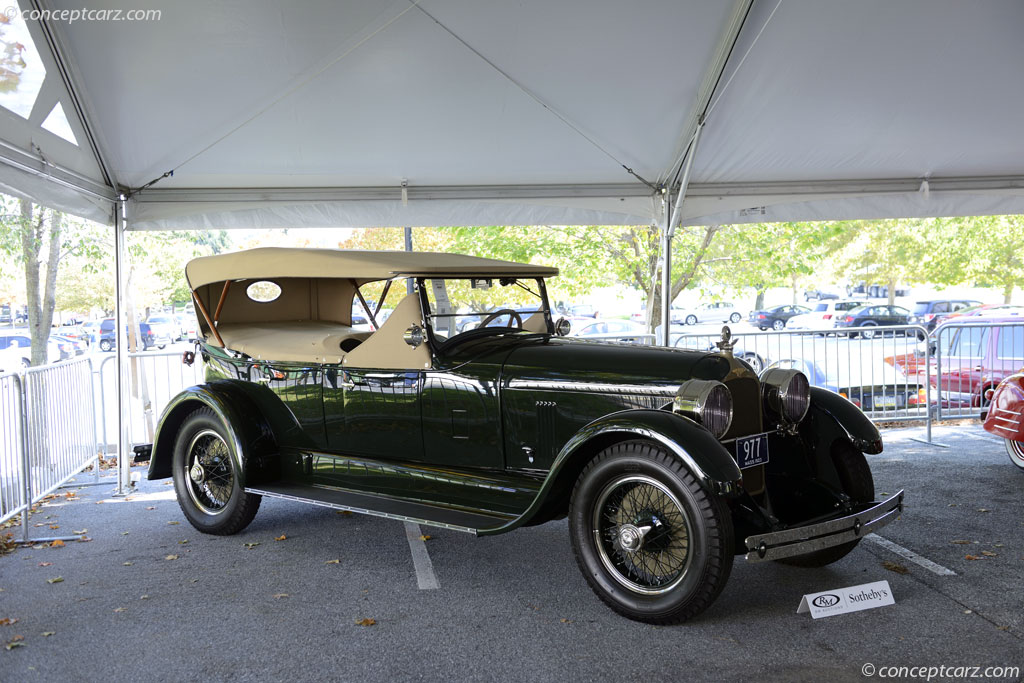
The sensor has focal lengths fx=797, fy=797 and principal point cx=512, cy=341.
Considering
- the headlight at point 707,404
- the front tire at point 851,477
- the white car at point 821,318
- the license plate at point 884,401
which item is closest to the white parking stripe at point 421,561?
the headlight at point 707,404

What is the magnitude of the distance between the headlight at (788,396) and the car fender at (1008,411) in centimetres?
291

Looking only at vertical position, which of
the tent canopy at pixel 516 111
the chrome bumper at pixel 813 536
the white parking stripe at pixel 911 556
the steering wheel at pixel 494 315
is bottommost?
the white parking stripe at pixel 911 556

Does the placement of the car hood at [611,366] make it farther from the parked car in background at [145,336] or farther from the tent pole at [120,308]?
the parked car in background at [145,336]

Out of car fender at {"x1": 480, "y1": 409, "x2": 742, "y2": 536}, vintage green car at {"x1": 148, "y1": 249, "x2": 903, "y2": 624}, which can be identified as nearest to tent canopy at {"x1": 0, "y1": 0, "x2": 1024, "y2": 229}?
vintage green car at {"x1": 148, "y1": 249, "x2": 903, "y2": 624}

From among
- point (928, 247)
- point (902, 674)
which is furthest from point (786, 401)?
point (928, 247)

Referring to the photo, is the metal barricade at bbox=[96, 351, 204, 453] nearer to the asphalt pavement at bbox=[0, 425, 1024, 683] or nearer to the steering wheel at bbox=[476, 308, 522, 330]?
the asphalt pavement at bbox=[0, 425, 1024, 683]

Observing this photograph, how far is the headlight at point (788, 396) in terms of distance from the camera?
14.3 ft

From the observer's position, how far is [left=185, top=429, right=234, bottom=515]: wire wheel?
5.49 metres

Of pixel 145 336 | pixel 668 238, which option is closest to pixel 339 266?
pixel 668 238

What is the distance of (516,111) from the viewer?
21.3 ft

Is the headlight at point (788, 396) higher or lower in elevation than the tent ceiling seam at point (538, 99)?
lower

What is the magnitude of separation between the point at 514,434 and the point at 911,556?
245cm

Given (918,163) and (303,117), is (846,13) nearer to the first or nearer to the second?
(918,163)

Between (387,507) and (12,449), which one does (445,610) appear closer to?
(387,507)
